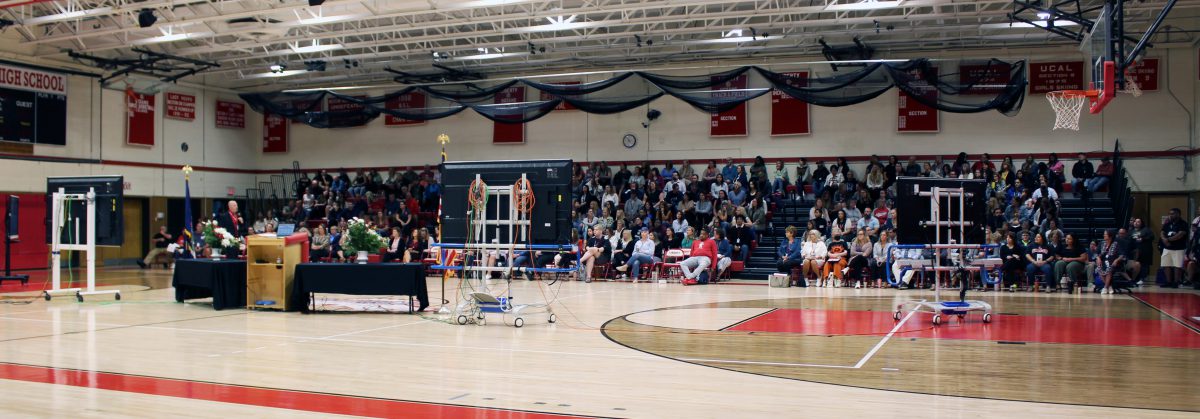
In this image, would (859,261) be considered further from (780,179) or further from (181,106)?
(181,106)

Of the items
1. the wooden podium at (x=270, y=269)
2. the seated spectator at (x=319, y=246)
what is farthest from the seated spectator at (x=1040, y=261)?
the seated spectator at (x=319, y=246)

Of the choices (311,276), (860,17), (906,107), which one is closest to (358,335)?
(311,276)

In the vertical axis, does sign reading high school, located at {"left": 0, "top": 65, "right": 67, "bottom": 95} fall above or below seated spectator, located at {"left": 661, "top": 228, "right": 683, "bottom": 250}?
above

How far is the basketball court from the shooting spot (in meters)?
6.14

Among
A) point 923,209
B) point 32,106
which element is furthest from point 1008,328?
Answer: point 32,106

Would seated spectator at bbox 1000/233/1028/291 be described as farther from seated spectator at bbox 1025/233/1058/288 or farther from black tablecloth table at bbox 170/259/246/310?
black tablecloth table at bbox 170/259/246/310

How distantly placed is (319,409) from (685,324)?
522 cm

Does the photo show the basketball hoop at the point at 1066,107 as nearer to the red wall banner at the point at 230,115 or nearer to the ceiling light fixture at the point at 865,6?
the ceiling light fixture at the point at 865,6

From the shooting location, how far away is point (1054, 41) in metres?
19.2

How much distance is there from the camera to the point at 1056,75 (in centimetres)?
1959

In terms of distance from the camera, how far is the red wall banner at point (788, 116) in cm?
2164

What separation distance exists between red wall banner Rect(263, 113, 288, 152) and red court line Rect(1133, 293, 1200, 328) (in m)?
22.6

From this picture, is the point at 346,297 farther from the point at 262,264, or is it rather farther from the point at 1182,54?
the point at 1182,54

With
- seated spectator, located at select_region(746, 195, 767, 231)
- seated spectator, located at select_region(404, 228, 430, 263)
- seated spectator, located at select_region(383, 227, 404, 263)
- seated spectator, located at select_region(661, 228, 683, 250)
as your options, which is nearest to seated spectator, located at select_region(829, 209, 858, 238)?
seated spectator, located at select_region(746, 195, 767, 231)
